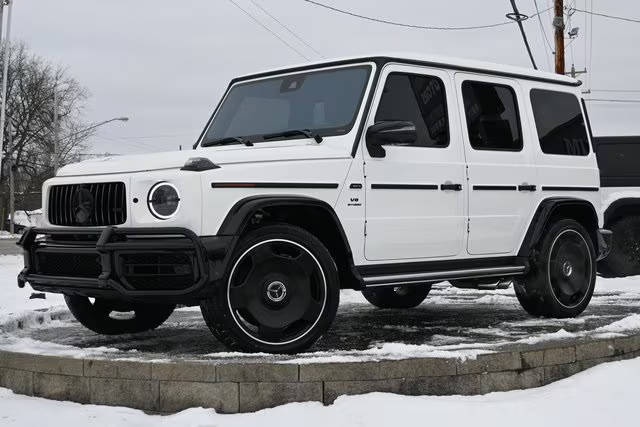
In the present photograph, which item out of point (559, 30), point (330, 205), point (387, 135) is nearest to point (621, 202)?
point (387, 135)

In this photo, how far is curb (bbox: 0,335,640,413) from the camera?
488 cm

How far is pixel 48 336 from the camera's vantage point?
6.93 m

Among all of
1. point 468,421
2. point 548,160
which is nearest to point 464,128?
point 548,160

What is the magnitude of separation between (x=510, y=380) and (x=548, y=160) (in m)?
2.84

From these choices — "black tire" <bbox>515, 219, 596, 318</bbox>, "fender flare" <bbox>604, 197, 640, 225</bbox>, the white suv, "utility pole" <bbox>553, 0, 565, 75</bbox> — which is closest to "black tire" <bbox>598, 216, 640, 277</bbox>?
"fender flare" <bbox>604, 197, 640, 225</bbox>

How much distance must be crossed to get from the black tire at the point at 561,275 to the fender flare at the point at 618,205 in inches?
226

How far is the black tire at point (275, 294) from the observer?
209 inches

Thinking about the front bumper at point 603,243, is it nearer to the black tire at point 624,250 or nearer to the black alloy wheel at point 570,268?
the black alloy wheel at point 570,268

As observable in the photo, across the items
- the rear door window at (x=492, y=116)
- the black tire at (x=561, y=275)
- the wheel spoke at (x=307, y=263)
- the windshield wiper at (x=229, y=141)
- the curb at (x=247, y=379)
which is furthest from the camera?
the black tire at (x=561, y=275)

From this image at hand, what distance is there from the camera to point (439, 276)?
6.45 meters

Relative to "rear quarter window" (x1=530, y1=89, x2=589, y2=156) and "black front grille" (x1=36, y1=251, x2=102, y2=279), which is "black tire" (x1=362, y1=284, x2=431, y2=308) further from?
"black front grille" (x1=36, y1=251, x2=102, y2=279)

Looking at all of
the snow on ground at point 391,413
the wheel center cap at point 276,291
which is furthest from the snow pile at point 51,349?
the wheel center cap at point 276,291

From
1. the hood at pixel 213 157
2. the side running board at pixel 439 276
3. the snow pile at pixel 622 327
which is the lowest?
the snow pile at pixel 622 327

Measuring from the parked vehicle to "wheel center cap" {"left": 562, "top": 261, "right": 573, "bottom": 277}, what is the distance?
6045 millimetres
